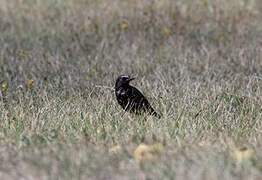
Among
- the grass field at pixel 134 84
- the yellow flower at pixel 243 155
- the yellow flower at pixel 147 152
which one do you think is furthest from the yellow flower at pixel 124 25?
the yellow flower at pixel 243 155

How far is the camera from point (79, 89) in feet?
24.3

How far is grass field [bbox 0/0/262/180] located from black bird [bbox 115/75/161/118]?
102 millimetres

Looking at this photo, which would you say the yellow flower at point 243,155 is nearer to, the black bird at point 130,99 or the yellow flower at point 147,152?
the yellow flower at point 147,152

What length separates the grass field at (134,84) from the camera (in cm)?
385

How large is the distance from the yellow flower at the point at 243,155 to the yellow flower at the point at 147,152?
40 cm

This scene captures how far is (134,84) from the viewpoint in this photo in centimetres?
771

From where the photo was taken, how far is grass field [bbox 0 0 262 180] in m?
3.85

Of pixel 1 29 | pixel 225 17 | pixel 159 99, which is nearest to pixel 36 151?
pixel 159 99

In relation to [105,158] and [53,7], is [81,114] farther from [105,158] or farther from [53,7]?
[53,7]

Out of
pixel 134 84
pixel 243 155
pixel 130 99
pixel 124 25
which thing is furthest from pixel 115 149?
pixel 124 25

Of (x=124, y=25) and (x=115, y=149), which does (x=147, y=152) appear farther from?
(x=124, y=25)

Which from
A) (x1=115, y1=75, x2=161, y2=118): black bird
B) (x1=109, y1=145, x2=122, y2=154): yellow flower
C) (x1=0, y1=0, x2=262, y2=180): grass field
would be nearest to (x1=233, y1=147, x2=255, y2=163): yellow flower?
(x1=0, y1=0, x2=262, y2=180): grass field

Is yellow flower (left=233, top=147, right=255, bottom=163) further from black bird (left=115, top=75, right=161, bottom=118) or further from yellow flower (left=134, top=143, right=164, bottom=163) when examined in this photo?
black bird (left=115, top=75, right=161, bottom=118)

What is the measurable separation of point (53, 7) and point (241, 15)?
2.94 m
